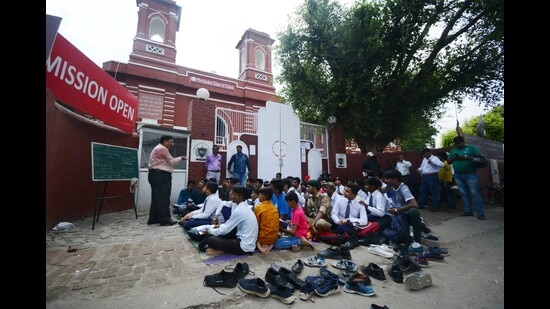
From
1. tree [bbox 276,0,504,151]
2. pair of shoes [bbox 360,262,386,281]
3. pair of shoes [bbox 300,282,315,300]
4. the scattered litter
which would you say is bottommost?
pair of shoes [bbox 360,262,386,281]

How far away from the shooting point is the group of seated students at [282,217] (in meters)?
3.47

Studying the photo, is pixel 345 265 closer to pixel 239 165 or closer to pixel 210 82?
pixel 239 165

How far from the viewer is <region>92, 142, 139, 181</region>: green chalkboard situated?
16.5ft

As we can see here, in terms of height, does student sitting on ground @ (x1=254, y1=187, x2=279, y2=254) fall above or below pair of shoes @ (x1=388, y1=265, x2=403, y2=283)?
above

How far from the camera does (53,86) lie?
431 centimetres

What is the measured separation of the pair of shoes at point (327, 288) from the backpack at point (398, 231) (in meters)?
2.17

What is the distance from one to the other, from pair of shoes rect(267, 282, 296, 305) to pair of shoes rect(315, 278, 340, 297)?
0.93 ft

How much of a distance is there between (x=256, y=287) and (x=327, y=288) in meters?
0.75

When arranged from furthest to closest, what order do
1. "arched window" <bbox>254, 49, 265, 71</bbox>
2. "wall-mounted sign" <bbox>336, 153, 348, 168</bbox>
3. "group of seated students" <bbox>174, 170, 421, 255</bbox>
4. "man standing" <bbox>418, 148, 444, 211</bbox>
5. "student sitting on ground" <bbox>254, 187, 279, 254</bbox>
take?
"arched window" <bbox>254, 49, 265, 71</bbox> → "wall-mounted sign" <bbox>336, 153, 348, 168</bbox> → "man standing" <bbox>418, 148, 444, 211</bbox> → "student sitting on ground" <bbox>254, 187, 279, 254</bbox> → "group of seated students" <bbox>174, 170, 421, 255</bbox>

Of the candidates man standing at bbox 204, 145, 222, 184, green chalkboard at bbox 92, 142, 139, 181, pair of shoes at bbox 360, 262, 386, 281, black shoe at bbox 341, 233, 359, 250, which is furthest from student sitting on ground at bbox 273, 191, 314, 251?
green chalkboard at bbox 92, 142, 139, 181

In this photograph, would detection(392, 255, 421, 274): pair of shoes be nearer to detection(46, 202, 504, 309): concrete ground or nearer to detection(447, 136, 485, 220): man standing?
detection(46, 202, 504, 309): concrete ground

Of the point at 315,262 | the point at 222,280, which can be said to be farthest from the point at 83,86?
the point at 315,262
